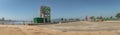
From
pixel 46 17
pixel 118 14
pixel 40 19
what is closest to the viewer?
pixel 40 19

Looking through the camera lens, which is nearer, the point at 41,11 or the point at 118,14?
the point at 41,11

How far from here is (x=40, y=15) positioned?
160ft

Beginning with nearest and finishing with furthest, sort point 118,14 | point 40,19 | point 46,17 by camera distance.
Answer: point 40,19 → point 46,17 → point 118,14

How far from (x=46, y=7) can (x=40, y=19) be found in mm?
5547

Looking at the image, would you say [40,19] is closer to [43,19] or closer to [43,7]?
[43,19]

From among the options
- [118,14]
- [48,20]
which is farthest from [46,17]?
[118,14]

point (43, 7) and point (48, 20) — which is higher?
point (43, 7)

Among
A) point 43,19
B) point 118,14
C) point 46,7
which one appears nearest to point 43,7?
point 46,7

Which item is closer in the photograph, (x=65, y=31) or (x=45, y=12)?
(x=65, y=31)

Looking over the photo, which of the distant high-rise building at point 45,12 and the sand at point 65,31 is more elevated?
the distant high-rise building at point 45,12

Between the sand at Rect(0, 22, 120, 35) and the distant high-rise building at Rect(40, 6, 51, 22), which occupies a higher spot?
the distant high-rise building at Rect(40, 6, 51, 22)

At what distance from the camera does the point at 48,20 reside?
4788cm

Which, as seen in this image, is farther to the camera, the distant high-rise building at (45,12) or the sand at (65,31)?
the distant high-rise building at (45,12)

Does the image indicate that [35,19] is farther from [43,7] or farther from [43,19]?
[43,7]
